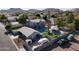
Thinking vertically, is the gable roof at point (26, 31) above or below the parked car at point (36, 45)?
above

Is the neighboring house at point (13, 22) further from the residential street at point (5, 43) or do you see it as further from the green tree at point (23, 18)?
the residential street at point (5, 43)

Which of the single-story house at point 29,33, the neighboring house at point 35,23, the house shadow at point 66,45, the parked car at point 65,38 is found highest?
the neighboring house at point 35,23

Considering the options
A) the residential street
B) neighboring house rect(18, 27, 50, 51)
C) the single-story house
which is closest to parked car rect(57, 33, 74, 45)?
neighboring house rect(18, 27, 50, 51)

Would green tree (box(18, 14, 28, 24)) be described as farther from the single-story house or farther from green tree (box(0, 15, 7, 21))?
green tree (box(0, 15, 7, 21))

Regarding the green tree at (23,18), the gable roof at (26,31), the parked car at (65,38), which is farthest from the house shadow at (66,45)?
the green tree at (23,18)

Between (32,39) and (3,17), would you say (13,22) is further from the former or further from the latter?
(32,39)
